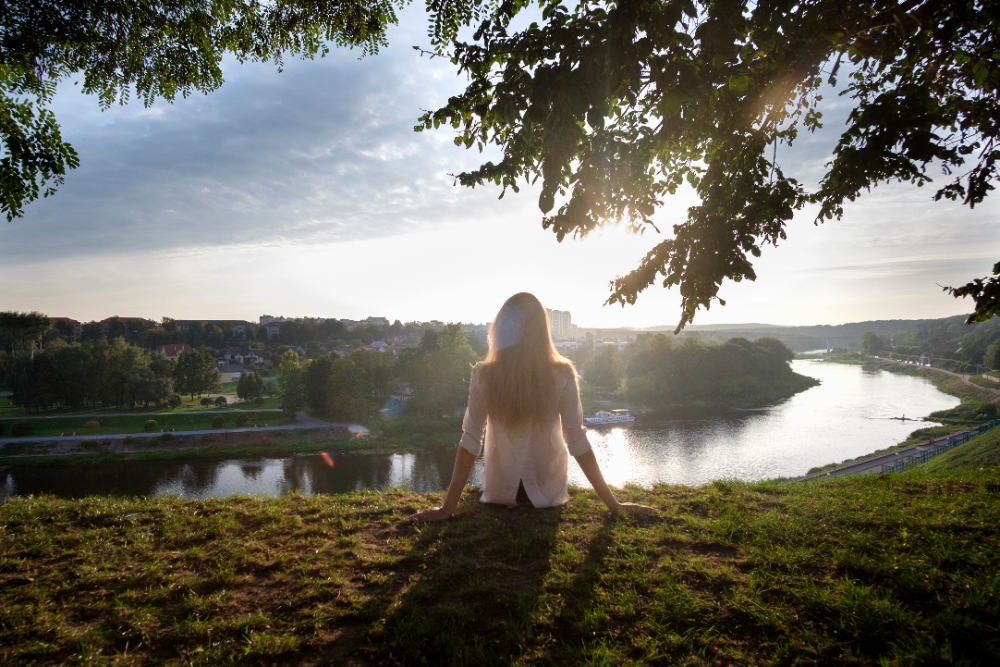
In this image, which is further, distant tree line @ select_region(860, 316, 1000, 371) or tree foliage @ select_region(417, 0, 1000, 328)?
distant tree line @ select_region(860, 316, 1000, 371)

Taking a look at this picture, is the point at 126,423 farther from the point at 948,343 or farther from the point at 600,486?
the point at 948,343

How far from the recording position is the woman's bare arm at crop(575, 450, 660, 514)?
3.05 m

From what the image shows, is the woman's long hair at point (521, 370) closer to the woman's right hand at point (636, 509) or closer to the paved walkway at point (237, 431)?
the woman's right hand at point (636, 509)

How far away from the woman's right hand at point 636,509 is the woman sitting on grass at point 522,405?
0.9 inches

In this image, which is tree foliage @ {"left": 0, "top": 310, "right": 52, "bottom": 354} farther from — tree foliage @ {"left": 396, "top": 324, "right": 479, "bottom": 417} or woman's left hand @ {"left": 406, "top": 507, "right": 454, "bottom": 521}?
woman's left hand @ {"left": 406, "top": 507, "right": 454, "bottom": 521}

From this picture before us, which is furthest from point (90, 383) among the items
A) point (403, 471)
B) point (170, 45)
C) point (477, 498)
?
point (477, 498)

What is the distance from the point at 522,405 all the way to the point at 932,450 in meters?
24.7

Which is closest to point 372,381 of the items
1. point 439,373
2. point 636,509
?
point 439,373

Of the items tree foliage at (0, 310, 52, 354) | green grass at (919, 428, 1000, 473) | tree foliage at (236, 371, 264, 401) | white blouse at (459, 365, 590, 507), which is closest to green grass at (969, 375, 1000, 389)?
green grass at (919, 428, 1000, 473)

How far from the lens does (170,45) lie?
4.80 metres

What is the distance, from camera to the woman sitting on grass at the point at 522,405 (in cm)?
306

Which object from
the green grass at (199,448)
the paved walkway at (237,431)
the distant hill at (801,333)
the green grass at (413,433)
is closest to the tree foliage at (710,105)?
the green grass at (413,433)

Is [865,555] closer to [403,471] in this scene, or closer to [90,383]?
[403,471]

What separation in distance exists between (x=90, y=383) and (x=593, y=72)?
138 ft
